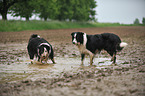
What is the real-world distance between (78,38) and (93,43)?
0.71 metres

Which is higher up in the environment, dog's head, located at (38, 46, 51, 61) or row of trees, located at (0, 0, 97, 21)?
row of trees, located at (0, 0, 97, 21)

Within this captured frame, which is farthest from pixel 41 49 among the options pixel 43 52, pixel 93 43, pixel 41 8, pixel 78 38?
pixel 41 8

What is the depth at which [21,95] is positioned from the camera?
529 centimetres

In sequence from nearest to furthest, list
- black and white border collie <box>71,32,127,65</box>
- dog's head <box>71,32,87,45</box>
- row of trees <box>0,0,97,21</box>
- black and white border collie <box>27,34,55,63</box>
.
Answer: dog's head <box>71,32,87,45</box>, black and white border collie <box>71,32,127,65</box>, black and white border collie <box>27,34,55,63</box>, row of trees <box>0,0,97,21</box>

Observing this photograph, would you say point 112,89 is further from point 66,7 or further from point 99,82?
point 66,7

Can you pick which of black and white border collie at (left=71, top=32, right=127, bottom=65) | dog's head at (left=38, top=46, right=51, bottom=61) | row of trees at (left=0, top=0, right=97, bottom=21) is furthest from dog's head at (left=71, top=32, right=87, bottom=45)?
row of trees at (left=0, top=0, right=97, bottom=21)

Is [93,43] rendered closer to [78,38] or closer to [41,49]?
[78,38]

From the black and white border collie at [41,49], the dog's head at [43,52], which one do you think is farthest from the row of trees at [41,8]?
the dog's head at [43,52]

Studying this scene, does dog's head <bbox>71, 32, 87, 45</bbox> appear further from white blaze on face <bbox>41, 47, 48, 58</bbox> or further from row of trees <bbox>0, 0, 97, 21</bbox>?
row of trees <bbox>0, 0, 97, 21</bbox>

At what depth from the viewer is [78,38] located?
30.6ft

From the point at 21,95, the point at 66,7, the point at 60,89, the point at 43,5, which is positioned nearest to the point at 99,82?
the point at 60,89

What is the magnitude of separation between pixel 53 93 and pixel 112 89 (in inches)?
Answer: 55.4

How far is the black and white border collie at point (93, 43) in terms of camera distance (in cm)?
935

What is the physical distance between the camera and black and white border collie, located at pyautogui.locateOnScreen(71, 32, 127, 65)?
9352 millimetres
